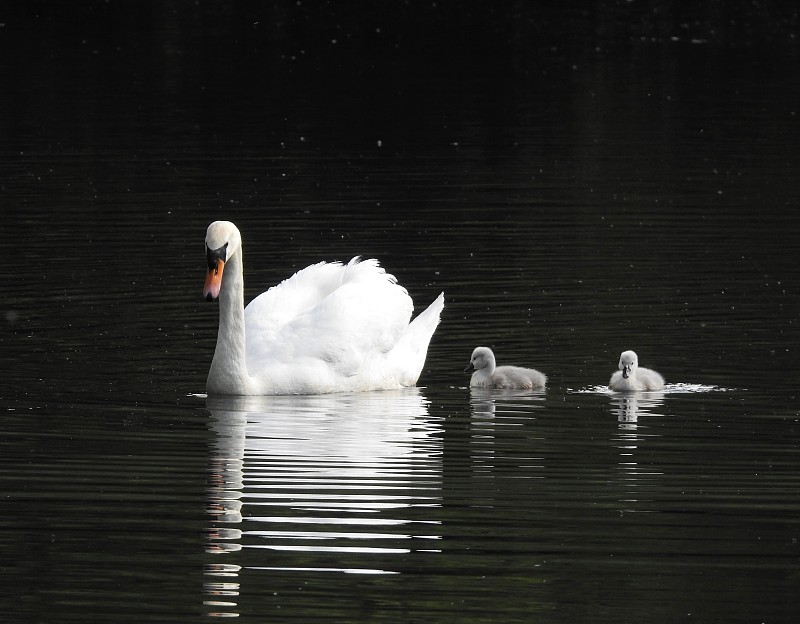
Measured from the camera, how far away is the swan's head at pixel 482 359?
46.6 ft

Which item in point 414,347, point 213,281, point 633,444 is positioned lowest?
point 633,444

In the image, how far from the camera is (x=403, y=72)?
44.6 metres

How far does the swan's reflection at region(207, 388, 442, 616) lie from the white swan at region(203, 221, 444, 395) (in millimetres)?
171

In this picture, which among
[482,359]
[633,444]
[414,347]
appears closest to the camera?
[633,444]

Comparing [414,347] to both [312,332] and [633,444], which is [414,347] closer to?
[312,332]

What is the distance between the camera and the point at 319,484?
35.7 ft

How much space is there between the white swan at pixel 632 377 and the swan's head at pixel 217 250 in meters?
2.85

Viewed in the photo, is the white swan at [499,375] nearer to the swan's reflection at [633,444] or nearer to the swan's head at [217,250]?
the swan's reflection at [633,444]

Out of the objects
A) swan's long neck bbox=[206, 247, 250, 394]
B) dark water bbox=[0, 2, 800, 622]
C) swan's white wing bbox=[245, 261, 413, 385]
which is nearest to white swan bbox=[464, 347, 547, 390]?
dark water bbox=[0, 2, 800, 622]

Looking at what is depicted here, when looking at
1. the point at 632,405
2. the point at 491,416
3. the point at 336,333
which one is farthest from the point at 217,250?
the point at 632,405

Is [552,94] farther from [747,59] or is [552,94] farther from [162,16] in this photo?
[162,16]

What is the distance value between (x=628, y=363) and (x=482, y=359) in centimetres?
118

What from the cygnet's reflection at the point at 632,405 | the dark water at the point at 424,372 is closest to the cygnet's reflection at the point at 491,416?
the dark water at the point at 424,372

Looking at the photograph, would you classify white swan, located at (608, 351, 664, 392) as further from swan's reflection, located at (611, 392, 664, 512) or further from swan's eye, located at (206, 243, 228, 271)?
swan's eye, located at (206, 243, 228, 271)
